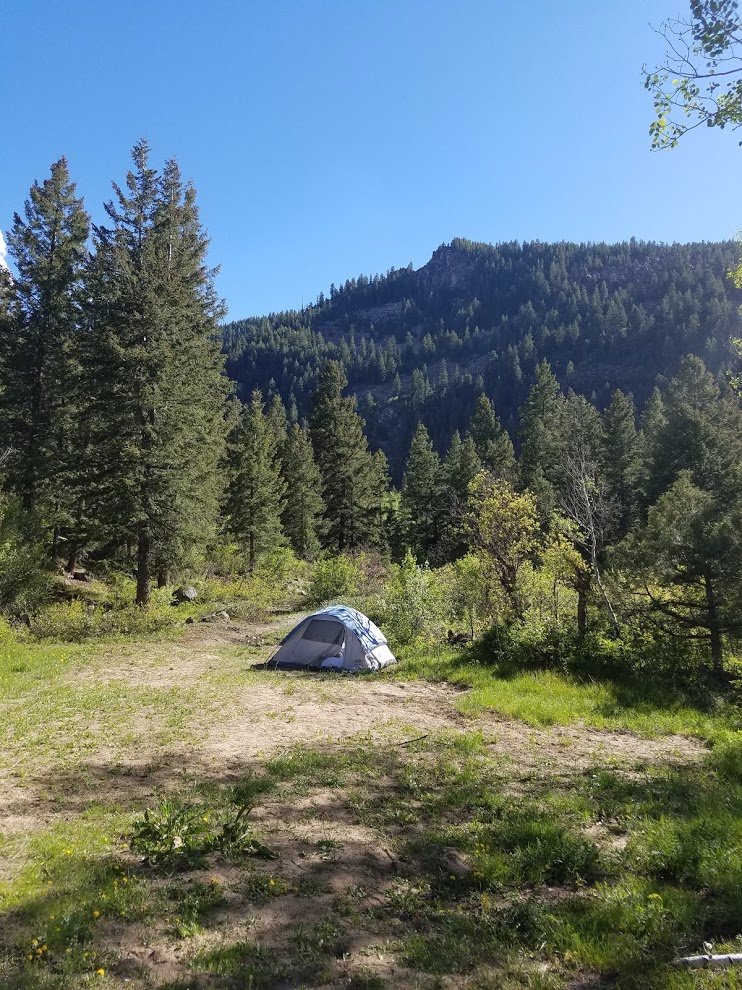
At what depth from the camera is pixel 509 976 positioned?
3.62m

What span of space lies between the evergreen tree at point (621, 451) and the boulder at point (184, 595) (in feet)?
130

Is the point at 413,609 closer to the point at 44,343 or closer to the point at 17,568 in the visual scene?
the point at 17,568

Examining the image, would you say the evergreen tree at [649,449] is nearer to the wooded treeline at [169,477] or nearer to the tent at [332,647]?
the wooded treeline at [169,477]

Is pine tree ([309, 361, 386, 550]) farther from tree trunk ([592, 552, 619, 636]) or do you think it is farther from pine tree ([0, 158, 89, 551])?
tree trunk ([592, 552, 619, 636])

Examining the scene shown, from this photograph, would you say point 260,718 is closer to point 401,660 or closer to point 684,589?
point 401,660

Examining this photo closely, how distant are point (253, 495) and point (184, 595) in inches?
389

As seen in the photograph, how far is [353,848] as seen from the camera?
5336 millimetres

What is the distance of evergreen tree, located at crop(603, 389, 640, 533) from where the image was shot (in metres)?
51.2

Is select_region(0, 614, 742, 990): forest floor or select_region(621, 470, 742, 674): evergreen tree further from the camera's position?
select_region(621, 470, 742, 674): evergreen tree

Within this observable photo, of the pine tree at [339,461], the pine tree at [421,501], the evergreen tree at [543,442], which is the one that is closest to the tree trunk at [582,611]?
the evergreen tree at [543,442]

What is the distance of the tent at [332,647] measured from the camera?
47.7 ft

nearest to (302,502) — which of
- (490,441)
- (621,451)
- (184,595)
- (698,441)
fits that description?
(184,595)

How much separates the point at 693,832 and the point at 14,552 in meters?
17.9

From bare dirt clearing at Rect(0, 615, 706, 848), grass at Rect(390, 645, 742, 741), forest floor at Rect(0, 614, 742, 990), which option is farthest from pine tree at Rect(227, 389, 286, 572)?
forest floor at Rect(0, 614, 742, 990)
